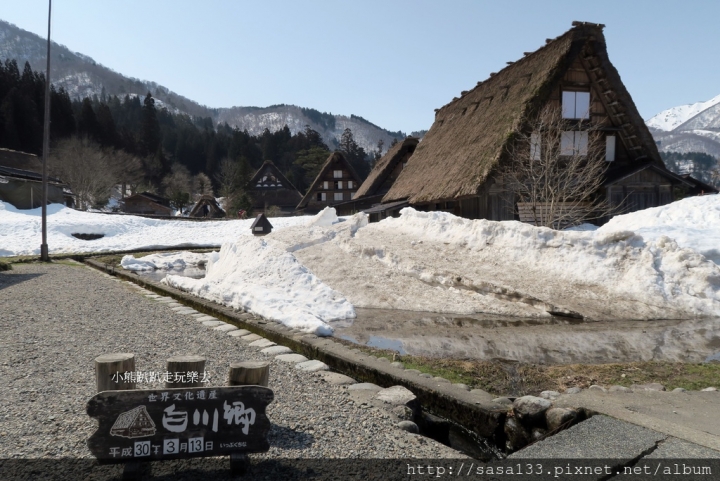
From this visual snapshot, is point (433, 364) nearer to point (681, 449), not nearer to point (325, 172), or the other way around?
point (681, 449)

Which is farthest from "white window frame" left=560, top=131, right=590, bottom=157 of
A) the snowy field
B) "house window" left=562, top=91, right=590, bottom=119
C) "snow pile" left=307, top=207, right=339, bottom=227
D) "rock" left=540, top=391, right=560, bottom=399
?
"rock" left=540, top=391, right=560, bottom=399

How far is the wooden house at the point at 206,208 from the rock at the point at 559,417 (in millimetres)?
41490

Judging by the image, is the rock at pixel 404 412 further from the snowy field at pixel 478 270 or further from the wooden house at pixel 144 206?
the wooden house at pixel 144 206

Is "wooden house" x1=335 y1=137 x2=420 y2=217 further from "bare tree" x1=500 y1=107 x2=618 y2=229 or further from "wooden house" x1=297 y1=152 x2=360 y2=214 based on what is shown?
"bare tree" x1=500 y1=107 x2=618 y2=229

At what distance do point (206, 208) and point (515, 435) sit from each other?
43344 mm

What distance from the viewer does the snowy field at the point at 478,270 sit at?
7.32 m

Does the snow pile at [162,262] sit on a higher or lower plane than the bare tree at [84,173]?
lower

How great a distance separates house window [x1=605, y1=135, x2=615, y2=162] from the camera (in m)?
16.5

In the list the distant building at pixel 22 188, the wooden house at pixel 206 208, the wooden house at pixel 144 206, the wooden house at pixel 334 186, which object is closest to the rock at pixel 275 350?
the distant building at pixel 22 188

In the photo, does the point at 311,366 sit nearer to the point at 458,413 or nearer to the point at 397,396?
the point at 397,396

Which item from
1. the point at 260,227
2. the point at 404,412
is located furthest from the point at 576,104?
the point at 404,412

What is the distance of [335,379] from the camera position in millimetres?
3961

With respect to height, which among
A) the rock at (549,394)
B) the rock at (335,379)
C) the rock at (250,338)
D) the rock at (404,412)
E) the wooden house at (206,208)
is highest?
the wooden house at (206,208)

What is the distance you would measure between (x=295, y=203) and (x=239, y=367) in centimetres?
4379
